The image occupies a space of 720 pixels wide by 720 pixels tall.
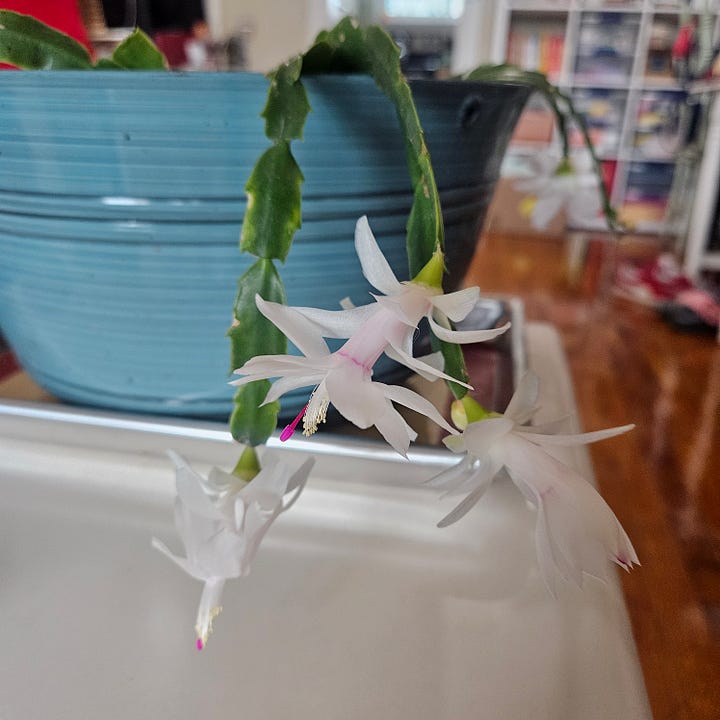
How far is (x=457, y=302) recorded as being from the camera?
20 centimetres

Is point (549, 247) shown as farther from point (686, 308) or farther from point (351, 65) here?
point (351, 65)

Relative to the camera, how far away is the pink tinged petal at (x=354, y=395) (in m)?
0.19

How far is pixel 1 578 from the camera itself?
28 centimetres

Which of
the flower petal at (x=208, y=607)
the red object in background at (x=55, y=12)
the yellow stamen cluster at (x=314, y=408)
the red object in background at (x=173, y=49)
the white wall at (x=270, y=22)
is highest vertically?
the white wall at (x=270, y=22)

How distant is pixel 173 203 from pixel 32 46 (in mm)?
110

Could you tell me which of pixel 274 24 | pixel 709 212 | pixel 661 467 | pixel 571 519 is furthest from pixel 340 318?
pixel 274 24

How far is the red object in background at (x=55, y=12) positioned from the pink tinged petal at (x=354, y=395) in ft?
1.56

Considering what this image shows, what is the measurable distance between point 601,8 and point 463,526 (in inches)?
140

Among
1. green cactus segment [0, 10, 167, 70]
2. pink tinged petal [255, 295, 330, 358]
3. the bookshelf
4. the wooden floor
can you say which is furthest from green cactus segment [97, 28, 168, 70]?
the bookshelf

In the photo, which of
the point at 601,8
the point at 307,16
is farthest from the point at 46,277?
the point at 307,16

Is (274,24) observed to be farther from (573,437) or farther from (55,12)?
(573,437)

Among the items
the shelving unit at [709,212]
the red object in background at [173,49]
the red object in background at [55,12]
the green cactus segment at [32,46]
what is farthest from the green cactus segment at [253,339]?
the shelving unit at [709,212]

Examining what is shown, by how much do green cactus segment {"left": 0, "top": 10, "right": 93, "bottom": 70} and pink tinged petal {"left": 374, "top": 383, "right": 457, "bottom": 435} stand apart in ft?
0.82

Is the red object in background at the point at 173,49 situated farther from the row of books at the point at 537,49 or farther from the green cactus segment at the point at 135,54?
the row of books at the point at 537,49
